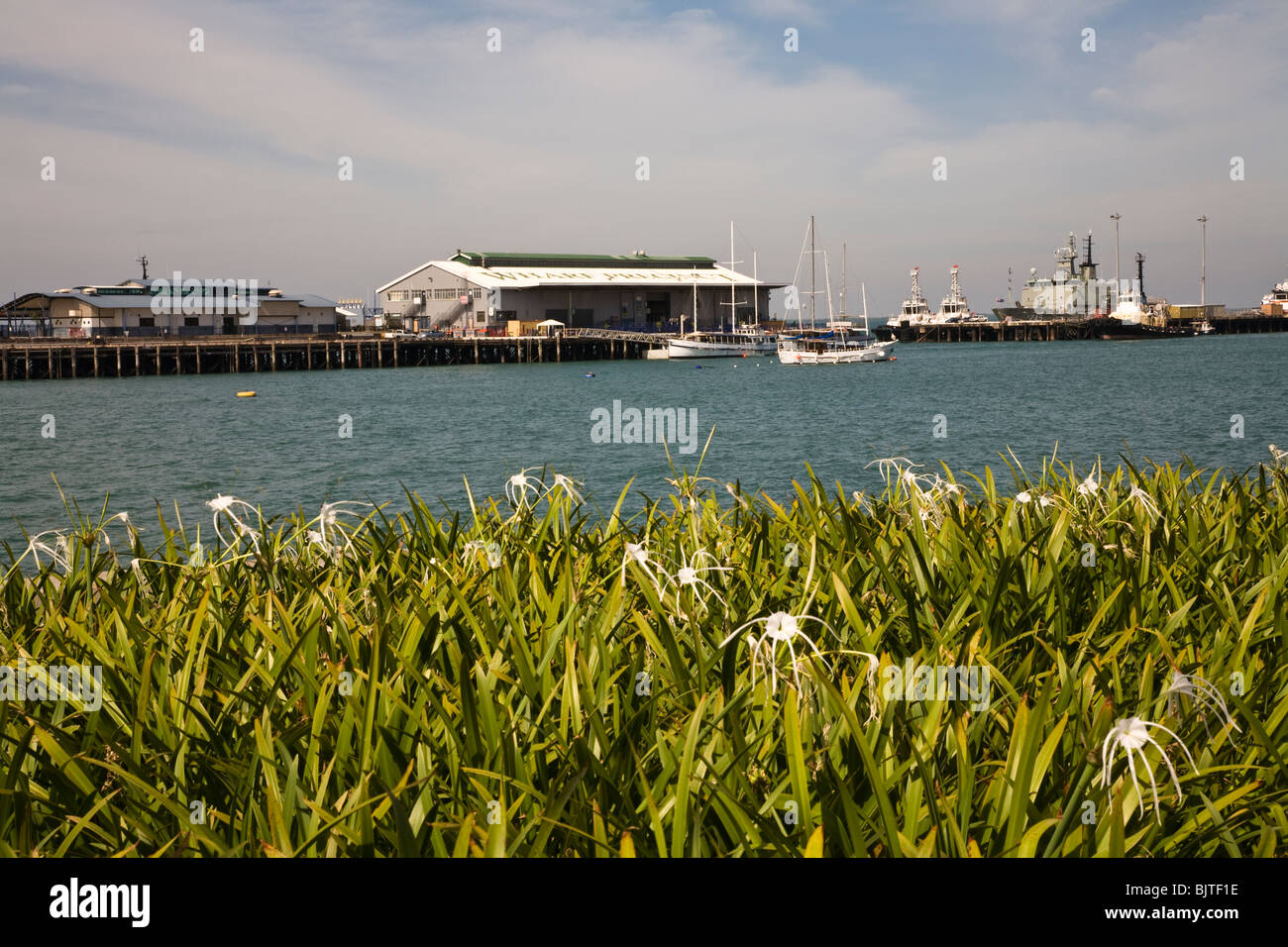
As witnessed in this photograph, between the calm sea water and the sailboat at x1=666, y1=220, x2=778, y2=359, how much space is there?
42.4 ft

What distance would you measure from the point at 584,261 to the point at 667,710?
101m

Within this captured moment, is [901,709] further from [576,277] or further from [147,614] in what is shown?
[576,277]

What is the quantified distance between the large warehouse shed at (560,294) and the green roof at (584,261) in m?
0.09

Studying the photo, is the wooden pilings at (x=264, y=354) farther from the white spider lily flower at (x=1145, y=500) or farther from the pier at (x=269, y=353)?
the white spider lily flower at (x=1145, y=500)

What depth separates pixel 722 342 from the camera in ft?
309

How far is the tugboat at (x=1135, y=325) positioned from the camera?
134500 mm

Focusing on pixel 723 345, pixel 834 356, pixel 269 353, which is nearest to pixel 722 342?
pixel 723 345

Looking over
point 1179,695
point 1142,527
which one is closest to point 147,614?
point 1179,695

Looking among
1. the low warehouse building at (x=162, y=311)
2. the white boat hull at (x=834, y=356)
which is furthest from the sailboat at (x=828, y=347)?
the low warehouse building at (x=162, y=311)

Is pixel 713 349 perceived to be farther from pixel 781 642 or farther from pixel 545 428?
pixel 781 642

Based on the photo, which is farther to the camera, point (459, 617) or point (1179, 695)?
point (459, 617)
